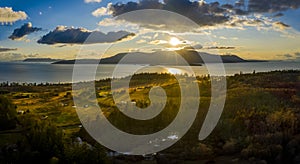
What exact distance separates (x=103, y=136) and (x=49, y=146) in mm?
5155

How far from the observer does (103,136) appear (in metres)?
21.0

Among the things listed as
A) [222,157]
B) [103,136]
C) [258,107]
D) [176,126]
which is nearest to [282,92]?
[258,107]

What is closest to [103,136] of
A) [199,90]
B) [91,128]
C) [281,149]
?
[91,128]

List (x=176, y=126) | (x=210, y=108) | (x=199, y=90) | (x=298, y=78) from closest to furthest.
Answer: (x=176, y=126), (x=210, y=108), (x=199, y=90), (x=298, y=78)

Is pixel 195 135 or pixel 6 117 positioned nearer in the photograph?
pixel 195 135

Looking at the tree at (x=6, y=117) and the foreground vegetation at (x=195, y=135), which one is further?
the tree at (x=6, y=117)

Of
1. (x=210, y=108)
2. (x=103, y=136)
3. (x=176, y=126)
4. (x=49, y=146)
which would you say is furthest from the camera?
(x=210, y=108)

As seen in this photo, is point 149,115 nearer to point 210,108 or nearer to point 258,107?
point 210,108

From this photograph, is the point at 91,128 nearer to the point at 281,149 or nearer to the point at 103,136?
the point at 103,136

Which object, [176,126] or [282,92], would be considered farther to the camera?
[282,92]

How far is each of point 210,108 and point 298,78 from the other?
2007 centimetres

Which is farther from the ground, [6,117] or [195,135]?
[6,117]

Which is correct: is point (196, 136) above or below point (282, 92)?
below

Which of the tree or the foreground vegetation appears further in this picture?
the tree
